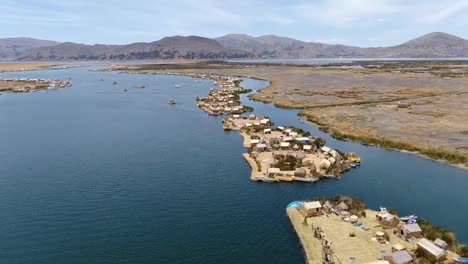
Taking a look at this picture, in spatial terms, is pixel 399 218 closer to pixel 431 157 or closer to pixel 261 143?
pixel 431 157

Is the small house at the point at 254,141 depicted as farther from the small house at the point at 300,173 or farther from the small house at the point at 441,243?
the small house at the point at 441,243

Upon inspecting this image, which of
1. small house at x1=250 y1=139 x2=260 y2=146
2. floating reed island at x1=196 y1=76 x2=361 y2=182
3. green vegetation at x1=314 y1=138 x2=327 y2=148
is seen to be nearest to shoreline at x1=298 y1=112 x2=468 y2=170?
green vegetation at x1=314 y1=138 x2=327 y2=148

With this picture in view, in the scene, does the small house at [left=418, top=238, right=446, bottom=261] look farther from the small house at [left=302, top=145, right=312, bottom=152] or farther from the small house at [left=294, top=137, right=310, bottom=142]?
the small house at [left=294, top=137, right=310, bottom=142]

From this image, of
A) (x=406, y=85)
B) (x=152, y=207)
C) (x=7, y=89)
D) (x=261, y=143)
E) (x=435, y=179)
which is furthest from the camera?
(x=7, y=89)

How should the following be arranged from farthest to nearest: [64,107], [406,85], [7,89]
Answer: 1. [7,89]
2. [406,85]
3. [64,107]

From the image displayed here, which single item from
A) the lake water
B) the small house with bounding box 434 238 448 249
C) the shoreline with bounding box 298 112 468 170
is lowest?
the lake water

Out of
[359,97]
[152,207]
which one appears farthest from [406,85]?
[152,207]

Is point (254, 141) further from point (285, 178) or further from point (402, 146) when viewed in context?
point (402, 146)
